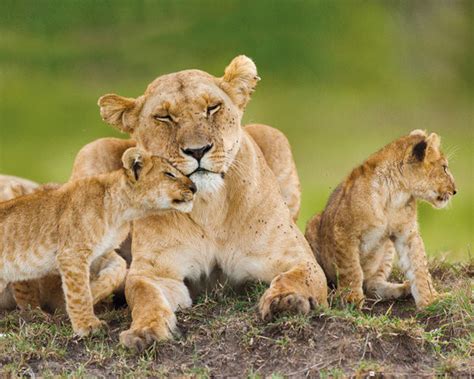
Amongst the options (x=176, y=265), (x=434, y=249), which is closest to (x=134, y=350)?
(x=176, y=265)

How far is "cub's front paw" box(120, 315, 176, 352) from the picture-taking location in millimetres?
4496

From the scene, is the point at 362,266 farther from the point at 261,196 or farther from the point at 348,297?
the point at 261,196

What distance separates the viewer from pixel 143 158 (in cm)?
473

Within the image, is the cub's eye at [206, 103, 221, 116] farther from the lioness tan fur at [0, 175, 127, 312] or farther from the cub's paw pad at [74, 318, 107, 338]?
the cub's paw pad at [74, 318, 107, 338]

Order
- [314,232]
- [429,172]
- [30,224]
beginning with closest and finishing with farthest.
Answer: [30,224] < [429,172] < [314,232]

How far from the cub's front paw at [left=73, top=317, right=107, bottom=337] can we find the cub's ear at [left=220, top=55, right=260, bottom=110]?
3.99 feet

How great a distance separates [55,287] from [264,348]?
1.46m

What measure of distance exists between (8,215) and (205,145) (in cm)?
101

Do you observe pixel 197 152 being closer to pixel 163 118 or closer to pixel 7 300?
pixel 163 118

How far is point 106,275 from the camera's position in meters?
5.16

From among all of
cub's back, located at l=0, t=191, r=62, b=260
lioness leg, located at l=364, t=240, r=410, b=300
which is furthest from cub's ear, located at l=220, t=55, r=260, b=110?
lioness leg, located at l=364, t=240, r=410, b=300

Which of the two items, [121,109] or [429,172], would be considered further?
[429,172]

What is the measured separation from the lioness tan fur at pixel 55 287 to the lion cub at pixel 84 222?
0.25m

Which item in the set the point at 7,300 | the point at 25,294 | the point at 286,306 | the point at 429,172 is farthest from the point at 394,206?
the point at 7,300
